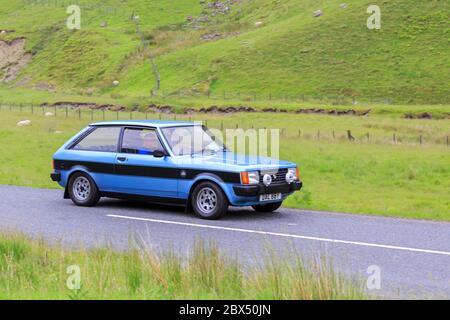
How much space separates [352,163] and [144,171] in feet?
36.6

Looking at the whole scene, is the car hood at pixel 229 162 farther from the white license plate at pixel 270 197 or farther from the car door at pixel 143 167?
the white license plate at pixel 270 197

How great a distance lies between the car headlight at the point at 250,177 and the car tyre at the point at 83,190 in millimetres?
3424

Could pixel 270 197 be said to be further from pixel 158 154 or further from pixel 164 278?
pixel 164 278

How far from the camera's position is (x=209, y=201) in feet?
45.7

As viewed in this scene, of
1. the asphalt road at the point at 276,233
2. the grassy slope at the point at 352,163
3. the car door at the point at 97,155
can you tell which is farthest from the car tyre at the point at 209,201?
the grassy slope at the point at 352,163

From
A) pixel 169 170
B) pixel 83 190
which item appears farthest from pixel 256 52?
pixel 169 170

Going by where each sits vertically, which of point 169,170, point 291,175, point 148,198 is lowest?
point 148,198

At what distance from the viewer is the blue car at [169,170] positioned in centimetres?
1374

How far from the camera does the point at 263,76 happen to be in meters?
69.0

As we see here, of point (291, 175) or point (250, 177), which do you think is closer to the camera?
point (250, 177)

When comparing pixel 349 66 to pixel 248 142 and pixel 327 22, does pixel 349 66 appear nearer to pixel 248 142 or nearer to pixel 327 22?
pixel 327 22

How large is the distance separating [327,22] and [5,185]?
2424 inches
